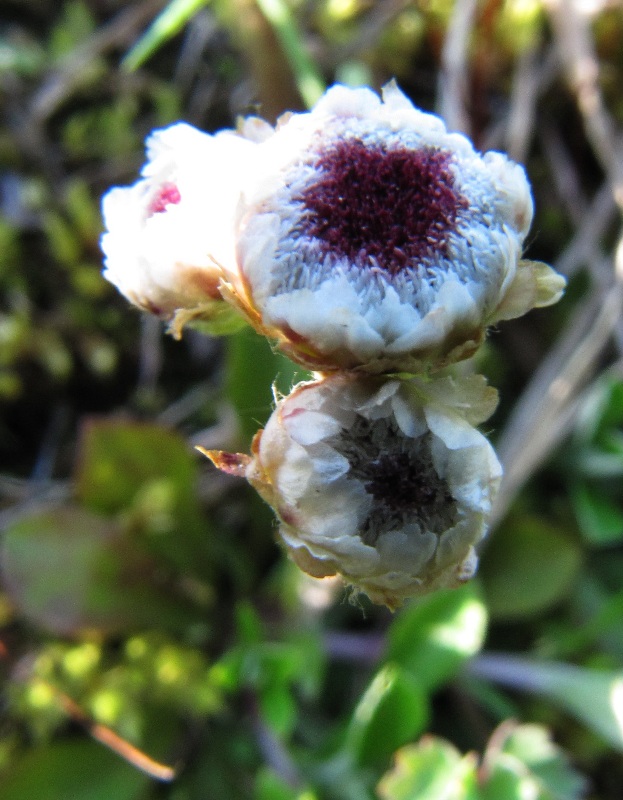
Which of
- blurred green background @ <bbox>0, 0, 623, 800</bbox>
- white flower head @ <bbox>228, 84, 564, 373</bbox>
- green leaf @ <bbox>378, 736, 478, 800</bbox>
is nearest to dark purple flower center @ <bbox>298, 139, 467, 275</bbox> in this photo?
white flower head @ <bbox>228, 84, 564, 373</bbox>

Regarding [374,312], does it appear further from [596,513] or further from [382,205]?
[596,513]

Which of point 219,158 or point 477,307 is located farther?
point 219,158

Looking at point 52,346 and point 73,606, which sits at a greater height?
point 52,346

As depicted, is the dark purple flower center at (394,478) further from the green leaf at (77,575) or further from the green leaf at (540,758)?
the green leaf at (77,575)

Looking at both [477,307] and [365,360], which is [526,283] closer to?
[477,307]

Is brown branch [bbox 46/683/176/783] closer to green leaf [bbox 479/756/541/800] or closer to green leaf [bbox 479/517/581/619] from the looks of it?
green leaf [bbox 479/756/541/800]

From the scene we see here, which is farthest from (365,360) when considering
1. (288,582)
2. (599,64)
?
(599,64)

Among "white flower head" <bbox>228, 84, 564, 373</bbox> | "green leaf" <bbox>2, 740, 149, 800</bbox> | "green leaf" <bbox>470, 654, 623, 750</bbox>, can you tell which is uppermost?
"white flower head" <bbox>228, 84, 564, 373</bbox>
